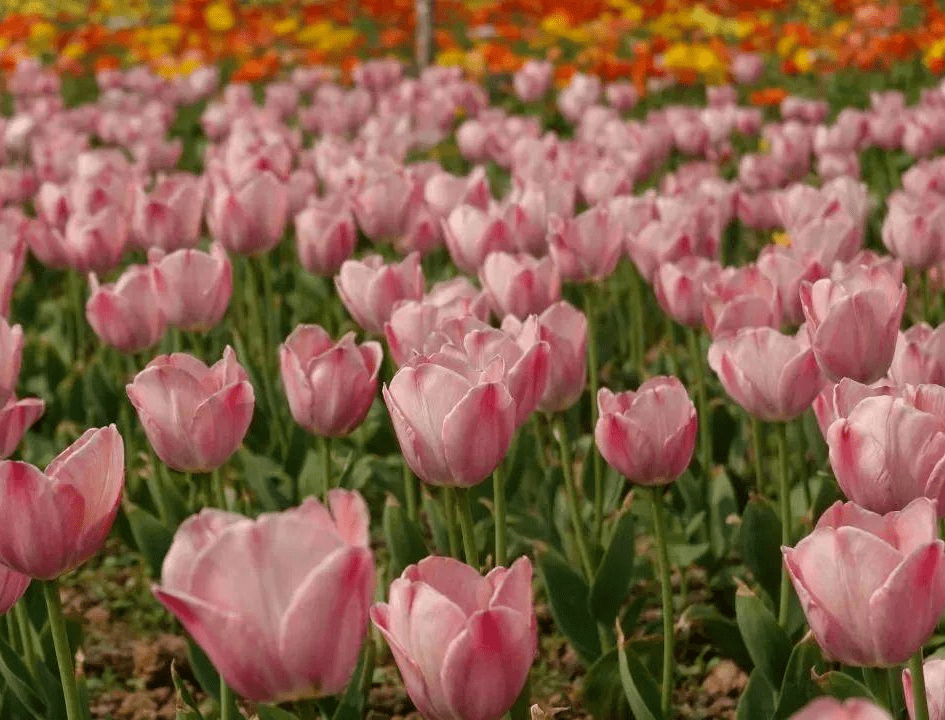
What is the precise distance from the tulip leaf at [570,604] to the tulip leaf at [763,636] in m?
0.36

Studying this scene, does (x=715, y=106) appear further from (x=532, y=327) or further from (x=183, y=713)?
(x=183, y=713)

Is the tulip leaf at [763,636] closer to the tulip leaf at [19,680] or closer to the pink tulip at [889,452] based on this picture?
the pink tulip at [889,452]

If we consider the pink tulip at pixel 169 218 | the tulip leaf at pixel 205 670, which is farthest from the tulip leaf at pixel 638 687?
the pink tulip at pixel 169 218

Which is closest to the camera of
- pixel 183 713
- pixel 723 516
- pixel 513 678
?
pixel 513 678

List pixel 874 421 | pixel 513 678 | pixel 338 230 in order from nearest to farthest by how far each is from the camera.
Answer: pixel 513 678 → pixel 874 421 → pixel 338 230

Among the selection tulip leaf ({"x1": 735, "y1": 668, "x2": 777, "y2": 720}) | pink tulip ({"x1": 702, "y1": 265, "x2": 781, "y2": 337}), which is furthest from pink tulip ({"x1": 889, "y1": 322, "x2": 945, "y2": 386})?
tulip leaf ({"x1": 735, "y1": 668, "x2": 777, "y2": 720})

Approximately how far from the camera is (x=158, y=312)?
2.75 meters

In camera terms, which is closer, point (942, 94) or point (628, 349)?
point (628, 349)

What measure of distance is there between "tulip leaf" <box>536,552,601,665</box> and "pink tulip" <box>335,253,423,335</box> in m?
0.62

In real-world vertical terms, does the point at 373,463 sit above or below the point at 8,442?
below

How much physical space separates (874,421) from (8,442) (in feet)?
3.90

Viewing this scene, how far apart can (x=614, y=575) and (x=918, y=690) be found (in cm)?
89

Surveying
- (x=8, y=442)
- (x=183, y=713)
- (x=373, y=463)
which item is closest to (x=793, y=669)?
(x=183, y=713)

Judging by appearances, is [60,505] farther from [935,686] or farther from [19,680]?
[935,686]
